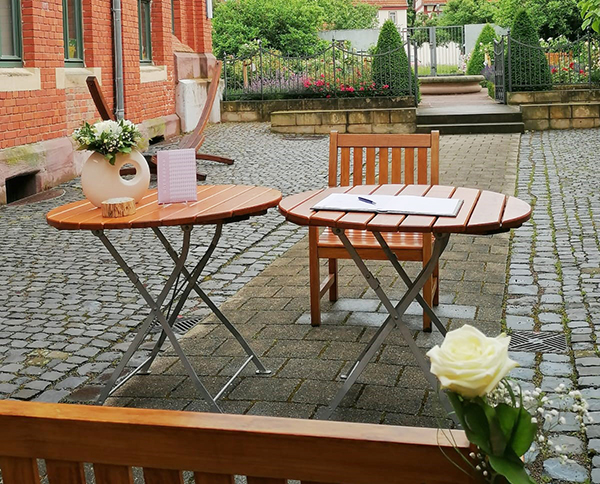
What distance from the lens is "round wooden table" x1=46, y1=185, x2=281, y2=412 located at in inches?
148

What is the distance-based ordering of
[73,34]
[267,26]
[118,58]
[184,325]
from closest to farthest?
[184,325] → [73,34] → [118,58] → [267,26]

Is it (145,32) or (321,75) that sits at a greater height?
(145,32)

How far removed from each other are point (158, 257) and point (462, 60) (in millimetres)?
28782

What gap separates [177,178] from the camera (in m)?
4.07

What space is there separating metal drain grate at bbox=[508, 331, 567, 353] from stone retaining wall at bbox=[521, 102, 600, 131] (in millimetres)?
12620

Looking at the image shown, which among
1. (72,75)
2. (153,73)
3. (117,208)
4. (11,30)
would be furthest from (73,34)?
(117,208)

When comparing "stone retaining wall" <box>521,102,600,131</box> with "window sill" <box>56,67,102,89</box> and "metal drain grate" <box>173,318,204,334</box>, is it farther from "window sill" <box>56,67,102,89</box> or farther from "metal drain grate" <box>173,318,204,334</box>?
"metal drain grate" <box>173,318,204,334</box>

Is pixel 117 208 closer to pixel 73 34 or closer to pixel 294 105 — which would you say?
pixel 73 34

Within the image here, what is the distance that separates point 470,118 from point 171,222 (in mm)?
13921

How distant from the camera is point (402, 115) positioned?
1714 centimetres

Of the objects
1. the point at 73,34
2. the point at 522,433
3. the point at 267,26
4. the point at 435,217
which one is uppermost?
the point at 267,26

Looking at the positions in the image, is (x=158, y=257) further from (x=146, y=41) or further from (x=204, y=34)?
(x=204, y=34)

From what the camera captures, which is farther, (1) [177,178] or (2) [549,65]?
(2) [549,65]

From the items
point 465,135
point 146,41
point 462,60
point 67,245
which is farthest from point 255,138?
→ point 462,60
